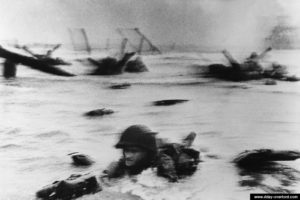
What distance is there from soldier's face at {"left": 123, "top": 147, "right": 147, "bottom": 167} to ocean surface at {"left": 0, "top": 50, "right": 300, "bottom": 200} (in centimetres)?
4

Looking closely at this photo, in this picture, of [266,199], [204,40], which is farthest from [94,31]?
[266,199]

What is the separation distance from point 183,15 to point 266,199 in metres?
0.85

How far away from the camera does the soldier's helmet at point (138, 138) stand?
1.47 metres

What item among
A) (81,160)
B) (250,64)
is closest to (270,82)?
(250,64)

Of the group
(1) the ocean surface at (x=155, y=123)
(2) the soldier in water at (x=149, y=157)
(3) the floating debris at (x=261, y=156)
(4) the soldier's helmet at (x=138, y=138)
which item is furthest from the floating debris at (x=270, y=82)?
(4) the soldier's helmet at (x=138, y=138)

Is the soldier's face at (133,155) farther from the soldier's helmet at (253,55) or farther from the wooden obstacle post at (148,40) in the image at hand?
the soldier's helmet at (253,55)

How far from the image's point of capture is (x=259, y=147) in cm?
151

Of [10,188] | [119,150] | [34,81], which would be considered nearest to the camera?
[10,188]

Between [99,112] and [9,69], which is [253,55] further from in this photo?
[9,69]

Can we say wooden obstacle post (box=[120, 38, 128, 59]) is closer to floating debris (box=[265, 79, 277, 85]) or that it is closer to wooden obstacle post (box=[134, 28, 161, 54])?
wooden obstacle post (box=[134, 28, 161, 54])

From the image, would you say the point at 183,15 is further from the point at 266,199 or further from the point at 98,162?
the point at 266,199

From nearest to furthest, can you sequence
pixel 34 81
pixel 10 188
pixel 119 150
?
pixel 10 188, pixel 119 150, pixel 34 81

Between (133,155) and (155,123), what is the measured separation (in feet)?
0.54

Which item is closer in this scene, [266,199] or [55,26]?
[266,199]
